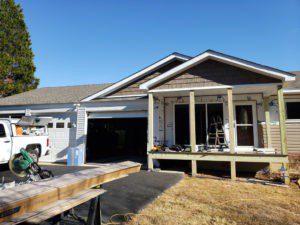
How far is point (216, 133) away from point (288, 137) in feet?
10.8

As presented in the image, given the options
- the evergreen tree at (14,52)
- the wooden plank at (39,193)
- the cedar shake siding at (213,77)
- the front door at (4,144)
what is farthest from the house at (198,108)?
the evergreen tree at (14,52)

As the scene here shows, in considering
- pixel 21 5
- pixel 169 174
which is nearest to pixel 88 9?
pixel 169 174

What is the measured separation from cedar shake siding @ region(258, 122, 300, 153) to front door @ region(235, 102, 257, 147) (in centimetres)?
29

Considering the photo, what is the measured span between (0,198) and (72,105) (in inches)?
411

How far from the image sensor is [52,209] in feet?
7.13

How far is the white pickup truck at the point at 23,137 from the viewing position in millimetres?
8031

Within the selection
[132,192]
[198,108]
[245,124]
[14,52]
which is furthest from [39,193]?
[14,52]

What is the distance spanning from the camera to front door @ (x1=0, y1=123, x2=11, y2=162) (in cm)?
784

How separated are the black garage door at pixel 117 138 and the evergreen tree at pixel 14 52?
15.4 m

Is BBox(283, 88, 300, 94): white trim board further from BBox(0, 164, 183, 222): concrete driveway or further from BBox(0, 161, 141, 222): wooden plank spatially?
BBox(0, 161, 141, 222): wooden plank

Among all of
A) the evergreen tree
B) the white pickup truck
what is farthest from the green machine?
the evergreen tree

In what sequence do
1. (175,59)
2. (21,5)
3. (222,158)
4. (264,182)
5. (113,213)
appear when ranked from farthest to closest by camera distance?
(21,5) → (175,59) → (222,158) → (264,182) → (113,213)

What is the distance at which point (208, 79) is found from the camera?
324 inches

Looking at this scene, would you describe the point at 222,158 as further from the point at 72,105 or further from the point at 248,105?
the point at 72,105
